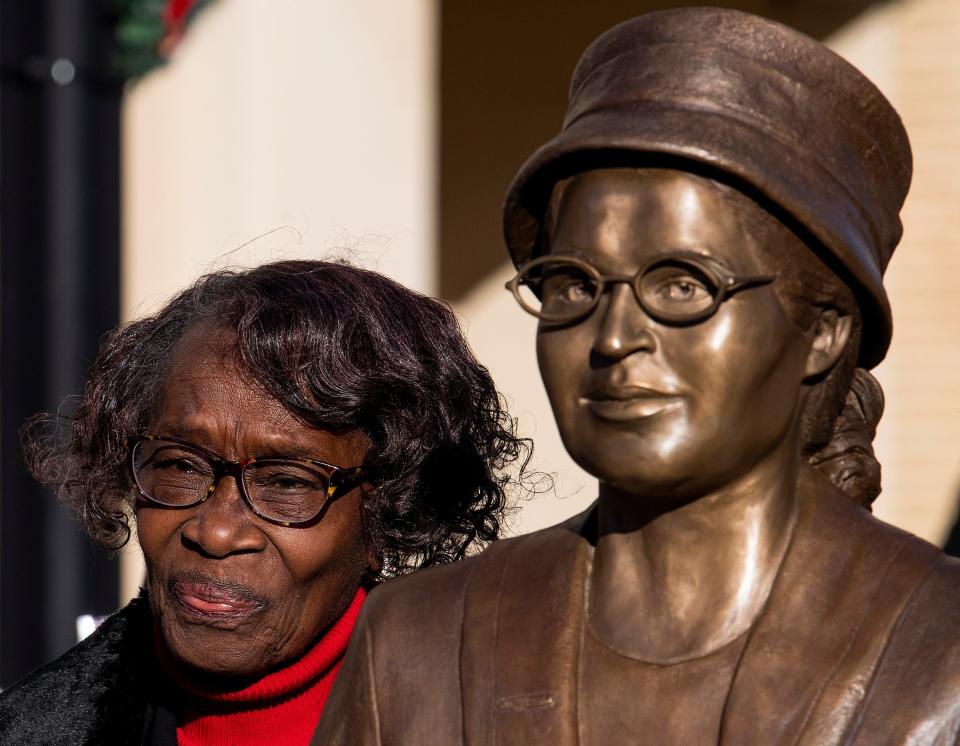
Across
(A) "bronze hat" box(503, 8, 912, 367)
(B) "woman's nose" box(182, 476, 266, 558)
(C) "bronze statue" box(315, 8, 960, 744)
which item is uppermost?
(A) "bronze hat" box(503, 8, 912, 367)

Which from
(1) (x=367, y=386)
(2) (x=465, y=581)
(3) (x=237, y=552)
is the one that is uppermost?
(2) (x=465, y=581)

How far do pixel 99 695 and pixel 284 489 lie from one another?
0.63m

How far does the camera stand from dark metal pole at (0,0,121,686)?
5289 millimetres

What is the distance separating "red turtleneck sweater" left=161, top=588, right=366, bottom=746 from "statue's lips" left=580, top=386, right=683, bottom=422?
997 millimetres

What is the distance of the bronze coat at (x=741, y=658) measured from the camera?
1893mm

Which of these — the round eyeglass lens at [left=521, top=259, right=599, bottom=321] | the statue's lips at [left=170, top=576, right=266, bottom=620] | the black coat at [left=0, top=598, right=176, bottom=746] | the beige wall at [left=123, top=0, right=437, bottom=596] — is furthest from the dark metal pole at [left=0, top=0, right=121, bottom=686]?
the round eyeglass lens at [left=521, top=259, right=599, bottom=321]

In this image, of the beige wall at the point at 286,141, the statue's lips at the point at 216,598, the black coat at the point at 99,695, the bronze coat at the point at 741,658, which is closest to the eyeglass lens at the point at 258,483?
the statue's lips at the point at 216,598

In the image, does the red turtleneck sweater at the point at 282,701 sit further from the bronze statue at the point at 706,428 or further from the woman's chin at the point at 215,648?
the bronze statue at the point at 706,428

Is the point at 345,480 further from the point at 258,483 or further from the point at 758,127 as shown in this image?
the point at 758,127

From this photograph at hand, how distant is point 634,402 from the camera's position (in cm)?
192

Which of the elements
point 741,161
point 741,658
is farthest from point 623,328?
point 741,658

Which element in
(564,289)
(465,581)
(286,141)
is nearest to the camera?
(564,289)

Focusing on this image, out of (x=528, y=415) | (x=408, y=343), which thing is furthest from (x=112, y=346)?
(x=528, y=415)

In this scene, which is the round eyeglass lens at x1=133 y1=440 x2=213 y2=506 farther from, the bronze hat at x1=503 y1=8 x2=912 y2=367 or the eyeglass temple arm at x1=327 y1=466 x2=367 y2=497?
the bronze hat at x1=503 y1=8 x2=912 y2=367
